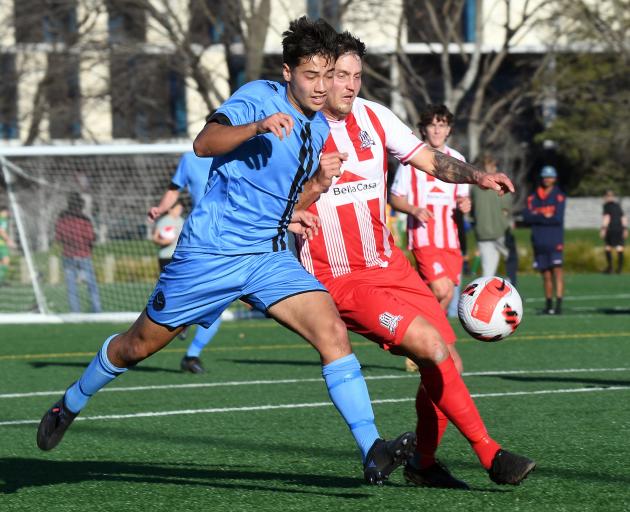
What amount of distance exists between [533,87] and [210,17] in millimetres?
9499

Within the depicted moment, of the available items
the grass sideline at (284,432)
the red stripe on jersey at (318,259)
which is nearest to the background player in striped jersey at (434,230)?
the grass sideline at (284,432)

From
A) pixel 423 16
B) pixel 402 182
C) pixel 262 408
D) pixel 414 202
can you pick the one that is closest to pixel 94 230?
pixel 414 202

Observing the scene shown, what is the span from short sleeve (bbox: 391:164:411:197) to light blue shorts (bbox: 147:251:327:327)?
16.8 feet

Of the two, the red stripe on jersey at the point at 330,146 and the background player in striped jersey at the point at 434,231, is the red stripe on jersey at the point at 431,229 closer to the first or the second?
the background player in striped jersey at the point at 434,231

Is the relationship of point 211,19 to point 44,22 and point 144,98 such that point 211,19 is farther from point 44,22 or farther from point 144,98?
point 44,22

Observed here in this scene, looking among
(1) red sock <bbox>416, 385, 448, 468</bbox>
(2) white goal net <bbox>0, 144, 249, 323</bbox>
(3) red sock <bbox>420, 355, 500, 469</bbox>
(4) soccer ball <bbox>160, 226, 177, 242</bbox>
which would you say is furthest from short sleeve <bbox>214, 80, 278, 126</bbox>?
(2) white goal net <bbox>0, 144, 249, 323</bbox>

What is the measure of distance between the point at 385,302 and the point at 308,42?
131 centimetres

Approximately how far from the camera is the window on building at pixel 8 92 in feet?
106

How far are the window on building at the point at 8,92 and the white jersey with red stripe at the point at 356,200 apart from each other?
88.8ft

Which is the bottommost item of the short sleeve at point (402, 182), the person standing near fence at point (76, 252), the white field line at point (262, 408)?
the person standing near fence at point (76, 252)

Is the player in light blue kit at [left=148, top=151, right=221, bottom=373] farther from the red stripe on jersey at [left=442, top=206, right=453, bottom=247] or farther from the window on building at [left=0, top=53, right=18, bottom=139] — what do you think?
the window on building at [left=0, top=53, right=18, bottom=139]

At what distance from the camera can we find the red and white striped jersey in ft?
36.3

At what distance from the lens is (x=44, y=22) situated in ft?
101

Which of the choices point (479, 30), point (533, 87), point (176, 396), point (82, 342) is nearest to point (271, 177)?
point (176, 396)
